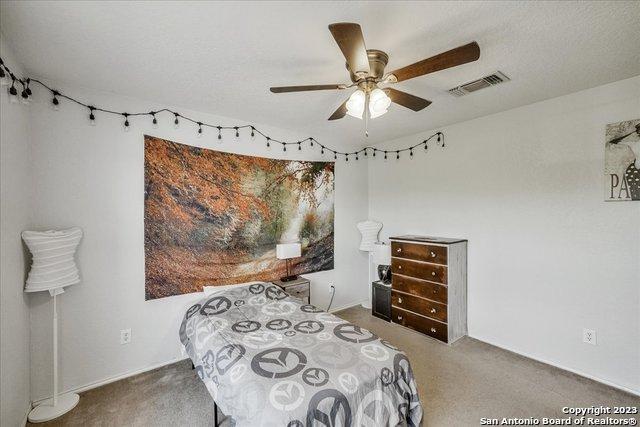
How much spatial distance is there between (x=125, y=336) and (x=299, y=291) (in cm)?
173

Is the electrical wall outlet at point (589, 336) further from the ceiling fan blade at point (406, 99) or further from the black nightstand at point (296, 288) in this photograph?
the black nightstand at point (296, 288)

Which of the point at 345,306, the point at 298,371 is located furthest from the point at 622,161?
the point at 345,306

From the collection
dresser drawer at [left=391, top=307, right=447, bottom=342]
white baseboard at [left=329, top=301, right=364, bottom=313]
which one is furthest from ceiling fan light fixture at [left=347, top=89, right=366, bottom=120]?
white baseboard at [left=329, top=301, right=364, bottom=313]

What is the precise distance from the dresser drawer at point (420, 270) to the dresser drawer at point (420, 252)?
0.06 meters

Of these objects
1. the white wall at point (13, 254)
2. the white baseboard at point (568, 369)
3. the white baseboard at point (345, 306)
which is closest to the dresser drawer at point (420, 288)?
the white baseboard at point (568, 369)

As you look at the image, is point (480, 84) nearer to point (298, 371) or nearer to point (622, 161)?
point (622, 161)

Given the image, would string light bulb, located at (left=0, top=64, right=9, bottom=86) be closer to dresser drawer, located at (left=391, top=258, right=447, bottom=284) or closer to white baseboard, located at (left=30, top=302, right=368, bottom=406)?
white baseboard, located at (left=30, top=302, right=368, bottom=406)

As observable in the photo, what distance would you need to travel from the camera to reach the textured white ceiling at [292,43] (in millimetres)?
1425

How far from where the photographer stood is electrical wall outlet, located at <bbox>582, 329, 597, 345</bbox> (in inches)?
93.4

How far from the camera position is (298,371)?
162 centimetres

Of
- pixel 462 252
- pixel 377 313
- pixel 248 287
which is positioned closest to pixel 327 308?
pixel 377 313

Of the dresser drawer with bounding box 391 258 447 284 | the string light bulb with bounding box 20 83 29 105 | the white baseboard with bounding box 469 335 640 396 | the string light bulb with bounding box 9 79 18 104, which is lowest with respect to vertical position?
the white baseboard with bounding box 469 335 640 396

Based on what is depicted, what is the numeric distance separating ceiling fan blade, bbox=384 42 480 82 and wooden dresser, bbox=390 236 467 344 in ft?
6.52

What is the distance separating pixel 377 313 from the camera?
380 cm
